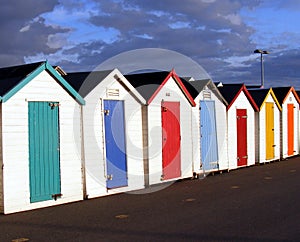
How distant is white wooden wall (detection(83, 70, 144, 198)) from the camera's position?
13.7 m

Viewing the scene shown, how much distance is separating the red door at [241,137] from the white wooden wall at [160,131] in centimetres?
418

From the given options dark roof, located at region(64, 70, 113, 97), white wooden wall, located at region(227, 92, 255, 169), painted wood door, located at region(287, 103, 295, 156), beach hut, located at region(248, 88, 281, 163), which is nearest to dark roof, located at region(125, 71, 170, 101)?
dark roof, located at region(64, 70, 113, 97)

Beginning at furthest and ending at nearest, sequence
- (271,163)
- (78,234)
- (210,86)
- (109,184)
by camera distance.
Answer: (271,163), (210,86), (109,184), (78,234)

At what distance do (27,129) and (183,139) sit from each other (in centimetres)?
688

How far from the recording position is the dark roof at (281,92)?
26250 millimetres

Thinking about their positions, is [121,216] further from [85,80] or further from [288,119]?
[288,119]

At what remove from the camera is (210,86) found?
19.5 metres

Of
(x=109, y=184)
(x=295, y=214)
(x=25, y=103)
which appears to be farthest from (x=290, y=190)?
(x=25, y=103)

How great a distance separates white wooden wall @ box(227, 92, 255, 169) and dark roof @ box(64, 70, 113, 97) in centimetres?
754

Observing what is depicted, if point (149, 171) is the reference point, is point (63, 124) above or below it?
above

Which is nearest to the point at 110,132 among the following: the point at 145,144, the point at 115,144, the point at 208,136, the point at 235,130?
the point at 115,144

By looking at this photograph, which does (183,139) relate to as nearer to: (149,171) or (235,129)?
(149,171)

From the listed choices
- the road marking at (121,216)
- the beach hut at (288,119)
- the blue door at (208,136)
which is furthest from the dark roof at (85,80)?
the beach hut at (288,119)

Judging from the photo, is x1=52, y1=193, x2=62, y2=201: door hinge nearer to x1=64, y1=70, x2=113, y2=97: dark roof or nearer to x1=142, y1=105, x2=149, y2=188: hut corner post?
x1=64, y1=70, x2=113, y2=97: dark roof
